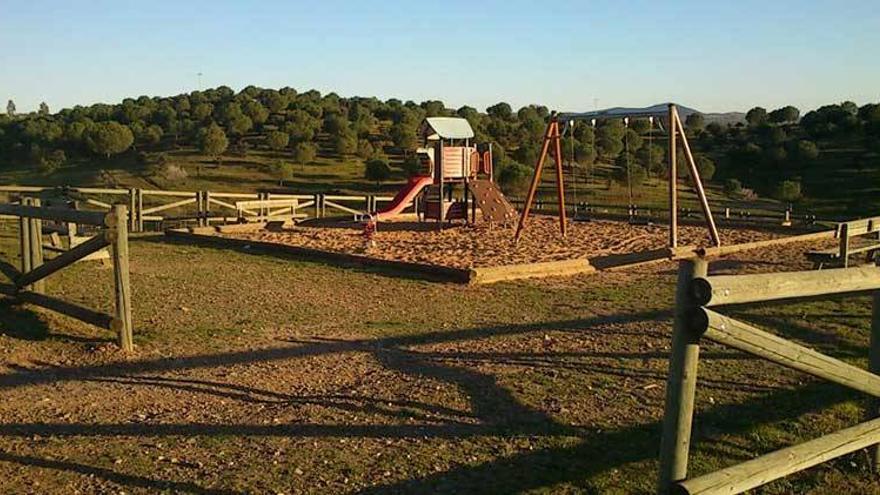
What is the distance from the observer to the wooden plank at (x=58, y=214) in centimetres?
793

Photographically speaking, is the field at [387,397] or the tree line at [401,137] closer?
the field at [387,397]

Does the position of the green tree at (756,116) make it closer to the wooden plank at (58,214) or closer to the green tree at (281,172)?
the green tree at (281,172)

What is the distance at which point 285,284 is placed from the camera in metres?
12.1

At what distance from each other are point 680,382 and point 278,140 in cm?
5781

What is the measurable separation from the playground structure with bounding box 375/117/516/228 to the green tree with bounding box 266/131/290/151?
3898 cm

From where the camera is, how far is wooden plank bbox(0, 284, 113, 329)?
782 centimetres

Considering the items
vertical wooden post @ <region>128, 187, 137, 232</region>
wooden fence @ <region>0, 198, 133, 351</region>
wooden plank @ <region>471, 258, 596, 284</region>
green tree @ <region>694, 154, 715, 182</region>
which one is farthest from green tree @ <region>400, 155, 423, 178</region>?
wooden fence @ <region>0, 198, 133, 351</region>

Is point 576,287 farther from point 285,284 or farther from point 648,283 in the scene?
point 285,284

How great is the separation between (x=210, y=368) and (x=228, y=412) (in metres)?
1.36

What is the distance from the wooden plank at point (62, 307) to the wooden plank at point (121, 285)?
0.14 m

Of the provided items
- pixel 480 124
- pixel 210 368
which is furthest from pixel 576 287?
pixel 480 124

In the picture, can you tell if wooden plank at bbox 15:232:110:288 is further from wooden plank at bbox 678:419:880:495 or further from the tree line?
the tree line

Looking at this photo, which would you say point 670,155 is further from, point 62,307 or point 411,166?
point 411,166

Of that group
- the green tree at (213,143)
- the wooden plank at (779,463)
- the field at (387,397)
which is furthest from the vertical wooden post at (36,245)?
the green tree at (213,143)
